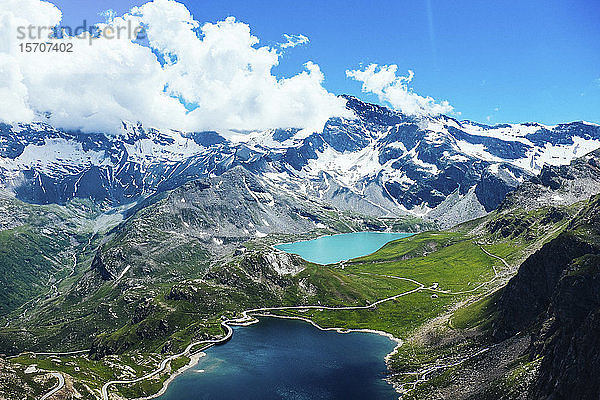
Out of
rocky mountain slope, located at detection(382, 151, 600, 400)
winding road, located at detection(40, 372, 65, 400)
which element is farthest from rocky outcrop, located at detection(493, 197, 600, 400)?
winding road, located at detection(40, 372, 65, 400)

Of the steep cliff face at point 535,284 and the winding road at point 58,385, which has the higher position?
the steep cliff face at point 535,284

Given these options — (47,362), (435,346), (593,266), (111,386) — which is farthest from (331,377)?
(47,362)

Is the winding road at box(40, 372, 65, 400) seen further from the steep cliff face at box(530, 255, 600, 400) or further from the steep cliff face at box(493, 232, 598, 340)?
the steep cliff face at box(493, 232, 598, 340)

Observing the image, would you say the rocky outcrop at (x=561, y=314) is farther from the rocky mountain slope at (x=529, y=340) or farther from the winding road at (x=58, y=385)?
the winding road at (x=58, y=385)

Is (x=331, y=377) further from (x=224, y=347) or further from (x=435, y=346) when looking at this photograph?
(x=224, y=347)

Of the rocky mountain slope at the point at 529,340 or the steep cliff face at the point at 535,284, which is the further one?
the steep cliff face at the point at 535,284

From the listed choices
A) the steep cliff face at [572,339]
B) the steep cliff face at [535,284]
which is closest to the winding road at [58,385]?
the steep cliff face at [572,339]

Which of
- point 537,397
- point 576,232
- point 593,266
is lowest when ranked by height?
point 537,397

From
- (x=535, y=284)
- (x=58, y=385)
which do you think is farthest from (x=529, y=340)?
(x=58, y=385)
